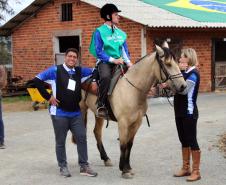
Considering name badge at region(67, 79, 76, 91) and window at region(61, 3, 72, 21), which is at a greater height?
window at region(61, 3, 72, 21)

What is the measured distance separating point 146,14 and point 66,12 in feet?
13.6

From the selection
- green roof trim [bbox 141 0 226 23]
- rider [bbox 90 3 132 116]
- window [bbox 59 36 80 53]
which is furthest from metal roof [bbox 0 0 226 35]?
rider [bbox 90 3 132 116]

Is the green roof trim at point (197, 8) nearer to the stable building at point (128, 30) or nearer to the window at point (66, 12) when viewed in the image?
the stable building at point (128, 30)

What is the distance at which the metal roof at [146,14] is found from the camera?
1720 centimetres

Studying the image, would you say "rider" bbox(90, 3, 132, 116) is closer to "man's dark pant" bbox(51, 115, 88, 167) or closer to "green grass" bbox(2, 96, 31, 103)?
"man's dark pant" bbox(51, 115, 88, 167)

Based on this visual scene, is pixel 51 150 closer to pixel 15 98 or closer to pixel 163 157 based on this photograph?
pixel 163 157

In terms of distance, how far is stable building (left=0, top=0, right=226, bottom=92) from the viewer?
17.9 metres

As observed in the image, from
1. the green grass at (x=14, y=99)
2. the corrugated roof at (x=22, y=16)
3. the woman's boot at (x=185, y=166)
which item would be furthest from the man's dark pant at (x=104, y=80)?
the corrugated roof at (x=22, y=16)

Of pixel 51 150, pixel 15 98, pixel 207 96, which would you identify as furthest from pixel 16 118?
pixel 207 96

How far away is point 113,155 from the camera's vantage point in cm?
833

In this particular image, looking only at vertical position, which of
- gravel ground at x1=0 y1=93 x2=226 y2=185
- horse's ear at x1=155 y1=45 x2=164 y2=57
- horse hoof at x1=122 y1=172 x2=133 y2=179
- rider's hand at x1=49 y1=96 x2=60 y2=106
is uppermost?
horse's ear at x1=155 y1=45 x2=164 y2=57

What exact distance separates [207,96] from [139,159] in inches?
433

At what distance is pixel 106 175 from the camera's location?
697cm

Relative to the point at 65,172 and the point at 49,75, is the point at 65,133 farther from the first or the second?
the point at 49,75
